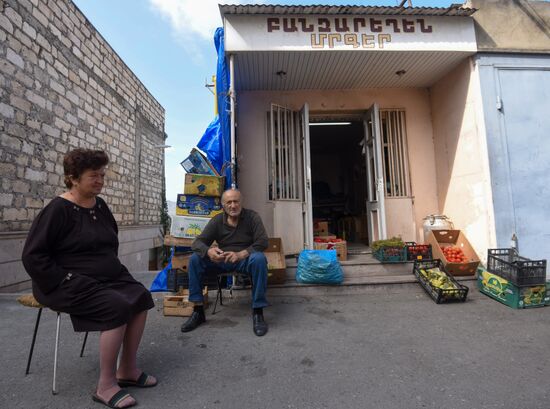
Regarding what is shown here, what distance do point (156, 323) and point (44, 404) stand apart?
137cm

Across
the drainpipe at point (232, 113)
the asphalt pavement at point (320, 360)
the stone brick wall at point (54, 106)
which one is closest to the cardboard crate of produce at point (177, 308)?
the asphalt pavement at point (320, 360)

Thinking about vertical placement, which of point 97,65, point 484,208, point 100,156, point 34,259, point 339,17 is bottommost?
point 34,259

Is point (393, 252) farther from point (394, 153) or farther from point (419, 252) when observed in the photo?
point (394, 153)

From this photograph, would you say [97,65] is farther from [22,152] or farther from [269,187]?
[269,187]

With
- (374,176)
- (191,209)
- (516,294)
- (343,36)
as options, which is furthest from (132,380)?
(374,176)

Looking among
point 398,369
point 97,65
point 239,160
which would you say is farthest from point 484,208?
point 97,65

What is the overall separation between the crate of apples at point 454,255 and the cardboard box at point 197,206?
3510mm

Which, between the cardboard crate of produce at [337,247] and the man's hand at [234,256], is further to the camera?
the cardboard crate of produce at [337,247]

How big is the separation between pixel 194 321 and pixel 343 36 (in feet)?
14.5

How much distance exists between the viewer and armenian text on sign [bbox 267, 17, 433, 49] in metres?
Result: 4.42

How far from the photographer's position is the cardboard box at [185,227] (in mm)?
4031

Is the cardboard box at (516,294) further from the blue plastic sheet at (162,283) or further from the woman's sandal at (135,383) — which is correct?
the blue plastic sheet at (162,283)

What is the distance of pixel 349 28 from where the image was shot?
14.7 feet

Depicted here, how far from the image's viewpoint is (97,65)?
7.46 meters
